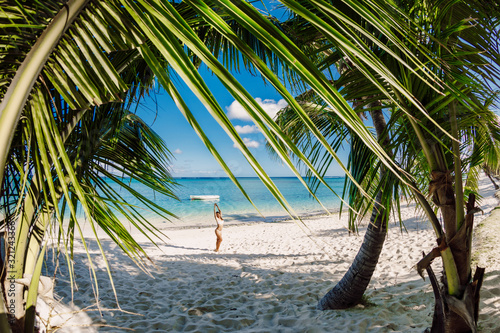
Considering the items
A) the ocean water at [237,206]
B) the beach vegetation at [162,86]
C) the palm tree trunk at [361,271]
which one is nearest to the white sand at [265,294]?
the palm tree trunk at [361,271]

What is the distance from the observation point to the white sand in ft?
8.36

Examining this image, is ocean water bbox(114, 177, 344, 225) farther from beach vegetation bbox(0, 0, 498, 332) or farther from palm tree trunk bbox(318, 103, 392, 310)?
palm tree trunk bbox(318, 103, 392, 310)

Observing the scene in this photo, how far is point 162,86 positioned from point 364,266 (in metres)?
2.76

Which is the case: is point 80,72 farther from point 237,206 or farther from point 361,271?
point 237,206

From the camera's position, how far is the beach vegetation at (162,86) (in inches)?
16.0

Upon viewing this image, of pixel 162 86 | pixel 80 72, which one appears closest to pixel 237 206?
pixel 80 72

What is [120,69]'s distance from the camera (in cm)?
113

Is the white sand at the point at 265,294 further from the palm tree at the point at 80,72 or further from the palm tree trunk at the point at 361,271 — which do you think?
the palm tree at the point at 80,72

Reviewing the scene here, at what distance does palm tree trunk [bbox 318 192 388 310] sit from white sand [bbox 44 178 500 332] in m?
0.10

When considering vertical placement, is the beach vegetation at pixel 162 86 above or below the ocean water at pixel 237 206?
above

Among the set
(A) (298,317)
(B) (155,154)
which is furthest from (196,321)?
(B) (155,154)

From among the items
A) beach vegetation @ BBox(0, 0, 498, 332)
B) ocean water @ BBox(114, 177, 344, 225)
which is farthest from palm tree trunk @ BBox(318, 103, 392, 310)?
ocean water @ BBox(114, 177, 344, 225)

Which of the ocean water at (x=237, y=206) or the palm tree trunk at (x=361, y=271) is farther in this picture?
the ocean water at (x=237, y=206)

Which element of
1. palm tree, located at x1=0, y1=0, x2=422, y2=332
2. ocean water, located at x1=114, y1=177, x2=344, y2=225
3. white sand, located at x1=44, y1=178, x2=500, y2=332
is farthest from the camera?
ocean water, located at x1=114, y1=177, x2=344, y2=225
